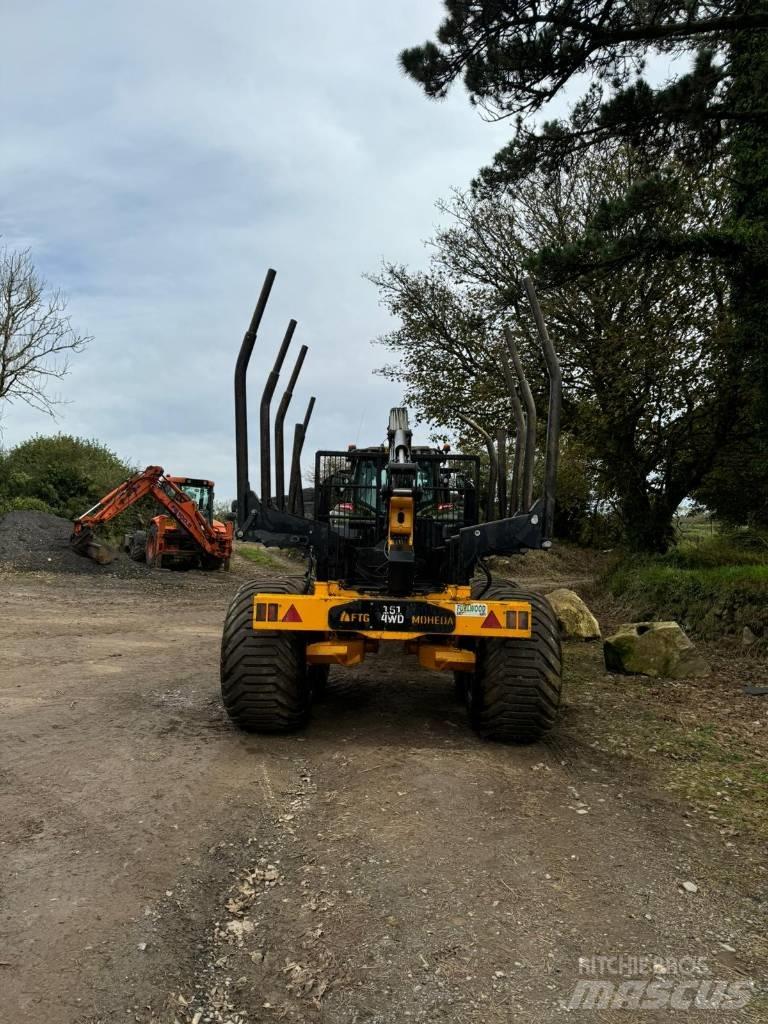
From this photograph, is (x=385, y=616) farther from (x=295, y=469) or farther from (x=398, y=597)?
(x=295, y=469)

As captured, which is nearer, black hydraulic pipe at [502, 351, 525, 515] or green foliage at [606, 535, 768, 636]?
black hydraulic pipe at [502, 351, 525, 515]

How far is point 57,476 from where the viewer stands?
95.1 ft

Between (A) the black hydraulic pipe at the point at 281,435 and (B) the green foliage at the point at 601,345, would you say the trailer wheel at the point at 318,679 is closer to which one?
(A) the black hydraulic pipe at the point at 281,435

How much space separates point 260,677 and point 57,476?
83.8 feet

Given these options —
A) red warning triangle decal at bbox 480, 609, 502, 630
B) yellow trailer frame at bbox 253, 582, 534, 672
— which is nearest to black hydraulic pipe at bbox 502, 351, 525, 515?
yellow trailer frame at bbox 253, 582, 534, 672

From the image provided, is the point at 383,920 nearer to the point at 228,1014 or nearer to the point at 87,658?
the point at 228,1014

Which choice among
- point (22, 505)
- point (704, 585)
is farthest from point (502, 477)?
point (22, 505)

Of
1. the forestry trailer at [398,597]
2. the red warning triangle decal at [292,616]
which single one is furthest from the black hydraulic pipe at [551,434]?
the red warning triangle decal at [292,616]

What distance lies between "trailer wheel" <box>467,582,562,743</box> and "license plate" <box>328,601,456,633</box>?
56 cm

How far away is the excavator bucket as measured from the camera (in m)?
20.8

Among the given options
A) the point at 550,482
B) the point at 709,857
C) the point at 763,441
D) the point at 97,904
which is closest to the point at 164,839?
the point at 97,904

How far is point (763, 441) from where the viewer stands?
12.4m

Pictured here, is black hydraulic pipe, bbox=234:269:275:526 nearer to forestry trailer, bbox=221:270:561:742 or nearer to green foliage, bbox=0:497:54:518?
forestry trailer, bbox=221:270:561:742

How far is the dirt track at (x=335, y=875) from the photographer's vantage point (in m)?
2.87
